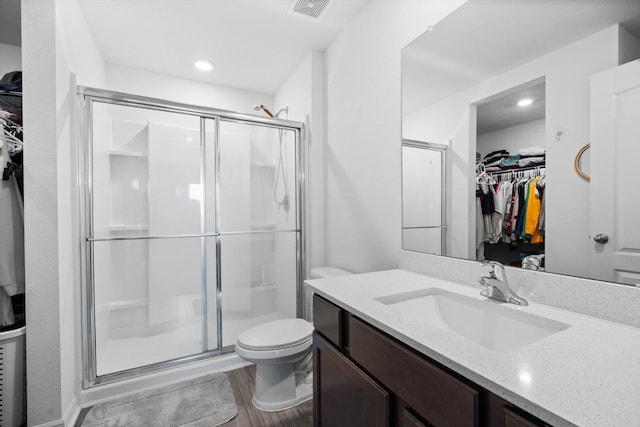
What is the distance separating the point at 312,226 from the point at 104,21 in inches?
84.8

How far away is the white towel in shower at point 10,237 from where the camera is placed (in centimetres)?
143

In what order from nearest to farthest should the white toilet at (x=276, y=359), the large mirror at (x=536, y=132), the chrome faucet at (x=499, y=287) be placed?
the large mirror at (x=536, y=132)
the chrome faucet at (x=499, y=287)
the white toilet at (x=276, y=359)

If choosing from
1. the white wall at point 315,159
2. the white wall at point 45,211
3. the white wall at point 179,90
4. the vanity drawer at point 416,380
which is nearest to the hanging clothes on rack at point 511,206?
the vanity drawer at point 416,380

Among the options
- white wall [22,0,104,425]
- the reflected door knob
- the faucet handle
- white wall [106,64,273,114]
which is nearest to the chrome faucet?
the faucet handle

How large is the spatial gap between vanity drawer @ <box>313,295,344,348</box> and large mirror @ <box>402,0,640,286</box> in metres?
0.63

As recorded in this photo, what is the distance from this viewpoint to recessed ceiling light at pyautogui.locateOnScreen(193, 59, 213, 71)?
263 centimetres

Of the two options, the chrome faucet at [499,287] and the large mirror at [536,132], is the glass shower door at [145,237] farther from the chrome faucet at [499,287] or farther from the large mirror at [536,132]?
the chrome faucet at [499,287]

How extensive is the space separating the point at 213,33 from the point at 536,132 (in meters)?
2.29

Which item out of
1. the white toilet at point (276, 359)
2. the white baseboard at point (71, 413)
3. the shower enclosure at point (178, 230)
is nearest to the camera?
the white baseboard at point (71, 413)

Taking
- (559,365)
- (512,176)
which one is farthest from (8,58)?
(559,365)

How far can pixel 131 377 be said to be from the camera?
6.18 feet

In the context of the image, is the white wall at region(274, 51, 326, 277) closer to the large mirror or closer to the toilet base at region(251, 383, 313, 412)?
the toilet base at region(251, 383, 313, 412)

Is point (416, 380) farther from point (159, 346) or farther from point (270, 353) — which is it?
point (159, 346)

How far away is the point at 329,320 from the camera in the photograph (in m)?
1.14
